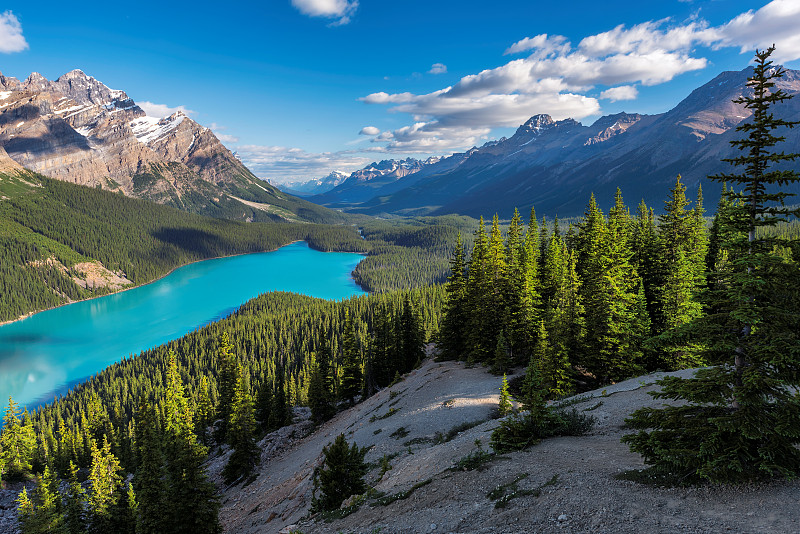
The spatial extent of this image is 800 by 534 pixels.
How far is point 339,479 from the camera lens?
80.6 ft

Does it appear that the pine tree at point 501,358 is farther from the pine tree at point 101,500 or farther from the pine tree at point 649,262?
the pine tree at point 101,500

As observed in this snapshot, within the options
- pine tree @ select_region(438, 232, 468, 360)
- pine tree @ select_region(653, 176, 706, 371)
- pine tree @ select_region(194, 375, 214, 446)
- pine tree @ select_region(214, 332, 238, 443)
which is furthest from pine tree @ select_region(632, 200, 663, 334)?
pine tree @ select_region(194, 375, 214, 446)

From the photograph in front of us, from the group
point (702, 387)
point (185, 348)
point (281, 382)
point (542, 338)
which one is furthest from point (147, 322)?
point (702, 387)

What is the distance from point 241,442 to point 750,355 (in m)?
51.0

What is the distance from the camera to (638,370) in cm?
3425

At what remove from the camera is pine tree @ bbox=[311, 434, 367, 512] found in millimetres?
23837

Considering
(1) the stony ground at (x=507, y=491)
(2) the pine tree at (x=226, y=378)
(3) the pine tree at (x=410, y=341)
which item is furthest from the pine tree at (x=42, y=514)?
(3) the pine tree at (x=410, y=341)

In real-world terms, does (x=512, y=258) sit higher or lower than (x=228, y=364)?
higher

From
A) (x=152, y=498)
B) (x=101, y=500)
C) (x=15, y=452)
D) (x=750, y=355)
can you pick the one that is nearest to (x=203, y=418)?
(x=101, y=500)

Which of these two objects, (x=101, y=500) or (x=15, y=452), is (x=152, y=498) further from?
(x=15, y=452)

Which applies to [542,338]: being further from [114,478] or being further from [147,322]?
[147,322]

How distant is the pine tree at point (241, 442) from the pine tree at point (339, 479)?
2704cm

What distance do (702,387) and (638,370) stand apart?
2489cm

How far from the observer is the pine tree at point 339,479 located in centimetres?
2384
